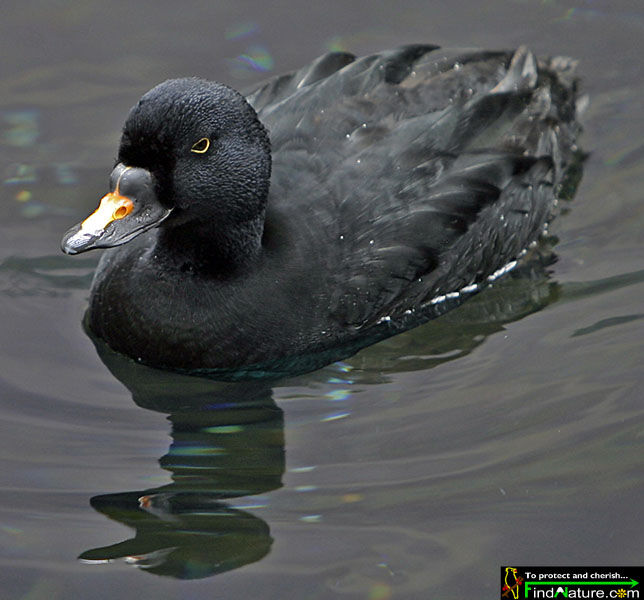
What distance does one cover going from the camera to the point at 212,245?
6758 mm

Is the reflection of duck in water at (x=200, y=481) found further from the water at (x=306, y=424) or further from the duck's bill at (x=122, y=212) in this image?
the duck's bill at (x=122, y=212)

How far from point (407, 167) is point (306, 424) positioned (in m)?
1.52

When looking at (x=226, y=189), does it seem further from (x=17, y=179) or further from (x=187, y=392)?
(x=17, y=179)

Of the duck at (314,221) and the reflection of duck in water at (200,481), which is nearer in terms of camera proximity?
the reflection of duck in water at (200,481)

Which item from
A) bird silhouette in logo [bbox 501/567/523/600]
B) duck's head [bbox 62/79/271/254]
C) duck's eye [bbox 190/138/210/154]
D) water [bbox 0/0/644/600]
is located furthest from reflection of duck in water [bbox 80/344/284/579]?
duck's eye [bbox 190/138/210/154]

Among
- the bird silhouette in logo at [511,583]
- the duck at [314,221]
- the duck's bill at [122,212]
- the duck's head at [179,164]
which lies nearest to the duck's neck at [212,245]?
the duck at [314,221]

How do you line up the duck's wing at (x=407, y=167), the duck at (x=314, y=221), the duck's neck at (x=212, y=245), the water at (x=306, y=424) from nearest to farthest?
the water at (x=306, y=424)
the duck at (x=314, y=221)
the duck's neck at (x=212, y=245)
the duck's wing at (x=407, y=167)

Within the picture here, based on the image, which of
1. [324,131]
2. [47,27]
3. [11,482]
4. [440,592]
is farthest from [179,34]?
[440,592]

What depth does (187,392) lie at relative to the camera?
6.87 metres

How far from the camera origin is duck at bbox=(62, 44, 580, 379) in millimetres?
6531

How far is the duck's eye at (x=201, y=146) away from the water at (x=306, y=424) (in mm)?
1337

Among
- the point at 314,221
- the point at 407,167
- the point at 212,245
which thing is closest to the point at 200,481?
the point at 212,245

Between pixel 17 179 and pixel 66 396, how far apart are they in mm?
1915

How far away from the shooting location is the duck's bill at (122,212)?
6156mm
